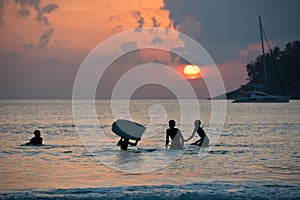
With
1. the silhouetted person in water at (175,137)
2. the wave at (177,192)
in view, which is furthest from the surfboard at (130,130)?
the wave at (177,192)

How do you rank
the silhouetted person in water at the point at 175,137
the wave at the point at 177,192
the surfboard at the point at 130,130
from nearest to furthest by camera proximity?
the wave at the point at 177,192, the surfboard at the point at 130,130, the silhouetted person in water at the point at 175,137

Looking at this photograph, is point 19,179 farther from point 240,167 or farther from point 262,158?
point 262,158

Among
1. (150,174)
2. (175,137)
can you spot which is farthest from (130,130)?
(150,174)

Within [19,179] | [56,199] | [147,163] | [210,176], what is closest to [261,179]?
[210,176]

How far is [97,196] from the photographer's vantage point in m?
14.1

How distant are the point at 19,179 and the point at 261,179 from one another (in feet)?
26.7

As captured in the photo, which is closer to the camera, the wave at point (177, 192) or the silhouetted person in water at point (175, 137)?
the wave at point (177, 192)

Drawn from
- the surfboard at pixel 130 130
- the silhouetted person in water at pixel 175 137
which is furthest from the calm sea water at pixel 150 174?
the surfboard at pixel 130 130

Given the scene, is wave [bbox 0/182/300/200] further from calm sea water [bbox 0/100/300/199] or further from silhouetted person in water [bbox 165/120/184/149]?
silhouetted person in water [bbox 165/120/184/149]

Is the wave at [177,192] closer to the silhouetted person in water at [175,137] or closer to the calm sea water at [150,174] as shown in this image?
the calm sea water at [150,174]

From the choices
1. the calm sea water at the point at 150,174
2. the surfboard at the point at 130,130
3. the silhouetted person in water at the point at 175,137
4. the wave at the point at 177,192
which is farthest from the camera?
the silhouetted person in water at the point at 175,137

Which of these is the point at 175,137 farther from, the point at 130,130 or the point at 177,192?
the point at 177,192

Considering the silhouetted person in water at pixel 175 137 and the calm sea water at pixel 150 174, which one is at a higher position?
the silhouetted person in water at pixel 175 137

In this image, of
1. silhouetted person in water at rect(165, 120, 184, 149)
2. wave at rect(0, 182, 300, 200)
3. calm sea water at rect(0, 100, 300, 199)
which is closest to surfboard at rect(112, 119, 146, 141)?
calm sea water at rect(0, 100, 300, 199)
